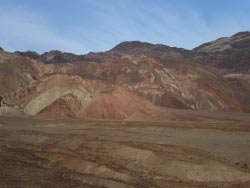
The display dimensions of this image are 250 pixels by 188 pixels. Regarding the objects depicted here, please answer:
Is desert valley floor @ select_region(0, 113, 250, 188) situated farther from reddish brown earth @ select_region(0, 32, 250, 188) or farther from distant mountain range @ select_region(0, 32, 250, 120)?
distant mountain range @ select_region(0, 32, 250, 120)

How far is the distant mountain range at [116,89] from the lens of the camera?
84.4 metres

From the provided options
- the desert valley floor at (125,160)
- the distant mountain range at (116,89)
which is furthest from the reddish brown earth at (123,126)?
the distant mountain range at (116,89)

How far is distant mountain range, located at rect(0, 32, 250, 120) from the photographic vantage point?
84.4 meters

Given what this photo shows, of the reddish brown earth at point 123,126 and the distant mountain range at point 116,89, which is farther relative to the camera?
the distant mountain range at point 116,89

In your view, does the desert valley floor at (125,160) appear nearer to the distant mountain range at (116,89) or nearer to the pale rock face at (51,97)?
the distant mountain range at (116,89)

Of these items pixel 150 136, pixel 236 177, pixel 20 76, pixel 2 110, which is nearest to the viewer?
pixel 236 177

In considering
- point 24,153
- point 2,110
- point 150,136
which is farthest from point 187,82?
point 24,153

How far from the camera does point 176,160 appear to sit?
112 ft

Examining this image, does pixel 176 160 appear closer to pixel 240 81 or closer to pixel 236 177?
pixel 236 177

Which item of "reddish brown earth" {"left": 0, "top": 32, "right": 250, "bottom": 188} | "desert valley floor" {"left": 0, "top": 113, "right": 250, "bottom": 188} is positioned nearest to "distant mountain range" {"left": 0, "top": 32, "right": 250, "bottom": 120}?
"reddish brown earth" {"left": 0, "top": 32, "right": 250, "bottom": 188}

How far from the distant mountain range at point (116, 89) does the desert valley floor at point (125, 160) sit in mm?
28403

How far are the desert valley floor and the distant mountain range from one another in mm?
28403

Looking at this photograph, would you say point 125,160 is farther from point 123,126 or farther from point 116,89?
point 116,89

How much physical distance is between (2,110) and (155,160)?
5294 centimetres
